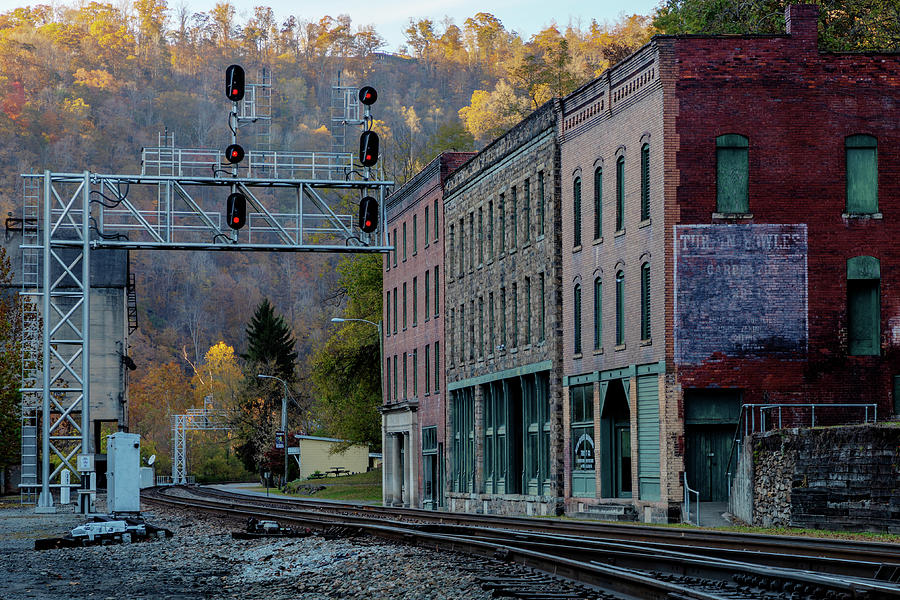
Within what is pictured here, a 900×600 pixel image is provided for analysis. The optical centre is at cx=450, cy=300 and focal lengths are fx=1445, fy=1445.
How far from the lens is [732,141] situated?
36094 millimetres

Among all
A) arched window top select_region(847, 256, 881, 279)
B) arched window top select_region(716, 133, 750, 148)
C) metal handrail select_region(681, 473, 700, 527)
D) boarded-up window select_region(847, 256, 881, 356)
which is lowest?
metal handrail select_region(681, 473, 700, 527)

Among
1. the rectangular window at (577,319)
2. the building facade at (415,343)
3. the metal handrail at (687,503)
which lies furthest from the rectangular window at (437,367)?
the metal handrail at (687,503)

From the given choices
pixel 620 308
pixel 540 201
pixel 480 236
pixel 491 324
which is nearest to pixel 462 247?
pixel 480 236

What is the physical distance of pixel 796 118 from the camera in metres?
35.9

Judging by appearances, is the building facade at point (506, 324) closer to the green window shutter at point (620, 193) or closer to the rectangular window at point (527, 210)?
the rectangular window at point (527, 210)

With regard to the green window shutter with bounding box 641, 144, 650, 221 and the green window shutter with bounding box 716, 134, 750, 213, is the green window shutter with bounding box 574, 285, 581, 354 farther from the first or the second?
the green window shutter with bounding box 716, 134, 750, 213

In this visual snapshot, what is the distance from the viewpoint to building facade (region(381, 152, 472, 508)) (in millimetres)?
58719

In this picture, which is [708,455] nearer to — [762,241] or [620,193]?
[762,241]

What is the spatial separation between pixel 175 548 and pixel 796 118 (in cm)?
1925

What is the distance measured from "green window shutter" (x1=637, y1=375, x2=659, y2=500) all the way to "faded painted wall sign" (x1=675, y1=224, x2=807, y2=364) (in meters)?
1.65

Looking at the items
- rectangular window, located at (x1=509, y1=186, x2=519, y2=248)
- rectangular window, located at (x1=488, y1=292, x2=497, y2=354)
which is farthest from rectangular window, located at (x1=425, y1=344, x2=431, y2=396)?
rectangular window, located at (x1=509, y1=186, x2=519, y2=248)

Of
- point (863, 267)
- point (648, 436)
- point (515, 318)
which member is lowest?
point (648, 436)

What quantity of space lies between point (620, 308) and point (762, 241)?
16.4 feet

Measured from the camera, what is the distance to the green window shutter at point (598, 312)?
134 feet
